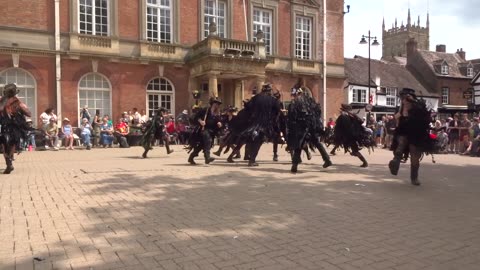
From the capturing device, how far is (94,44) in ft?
74.4

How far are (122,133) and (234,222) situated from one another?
1606cm

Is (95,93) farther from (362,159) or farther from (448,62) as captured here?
(448,62)

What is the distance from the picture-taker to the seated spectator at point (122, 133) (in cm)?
1972

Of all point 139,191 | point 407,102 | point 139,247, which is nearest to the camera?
point 139,247

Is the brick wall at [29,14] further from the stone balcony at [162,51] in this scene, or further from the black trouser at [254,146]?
the black trouser at [254,146]

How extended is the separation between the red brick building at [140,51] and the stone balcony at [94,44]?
0.05 meters

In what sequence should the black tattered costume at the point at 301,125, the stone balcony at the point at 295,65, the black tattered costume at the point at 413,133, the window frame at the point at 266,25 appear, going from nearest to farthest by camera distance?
the black tattered costume at the point at 413,133
the black tattered costume at the point at 301,125
the window frame at the point at 266,25
the stone balcony at the point at 295,65

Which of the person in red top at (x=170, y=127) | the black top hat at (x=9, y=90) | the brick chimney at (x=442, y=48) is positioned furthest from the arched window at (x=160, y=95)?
the brick chimney at (x=442, y=48)

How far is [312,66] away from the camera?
30.6 meters

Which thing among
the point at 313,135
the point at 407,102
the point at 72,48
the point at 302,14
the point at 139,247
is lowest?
the point at 139,247

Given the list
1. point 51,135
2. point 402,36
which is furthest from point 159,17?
point 402,36

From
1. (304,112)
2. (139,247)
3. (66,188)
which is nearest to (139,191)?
(66,188)

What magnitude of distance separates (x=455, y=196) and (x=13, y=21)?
67.2ft

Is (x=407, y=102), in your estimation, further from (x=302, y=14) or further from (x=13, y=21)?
(x=302, y=14)
